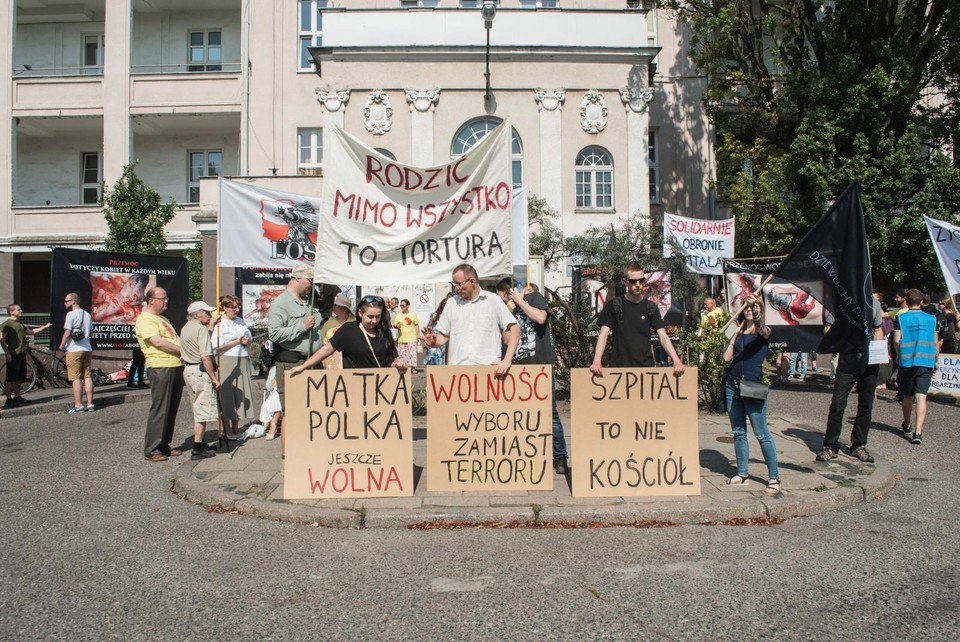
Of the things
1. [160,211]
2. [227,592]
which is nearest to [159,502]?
[227,592]

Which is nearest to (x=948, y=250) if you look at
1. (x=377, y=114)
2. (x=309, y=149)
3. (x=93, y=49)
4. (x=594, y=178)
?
(x=594, y=178)

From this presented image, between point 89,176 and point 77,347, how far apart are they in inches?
751

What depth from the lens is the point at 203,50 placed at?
27188 millimetres

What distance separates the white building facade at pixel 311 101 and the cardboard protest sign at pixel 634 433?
15.7 meters

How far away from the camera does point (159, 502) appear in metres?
6.39

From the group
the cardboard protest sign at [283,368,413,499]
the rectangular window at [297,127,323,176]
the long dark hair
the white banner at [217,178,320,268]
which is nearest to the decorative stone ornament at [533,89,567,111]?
the rectangular window at [297,127,323,176]

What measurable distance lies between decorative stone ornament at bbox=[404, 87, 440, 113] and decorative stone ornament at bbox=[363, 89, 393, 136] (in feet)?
2.32

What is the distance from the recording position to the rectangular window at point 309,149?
83.6 feet

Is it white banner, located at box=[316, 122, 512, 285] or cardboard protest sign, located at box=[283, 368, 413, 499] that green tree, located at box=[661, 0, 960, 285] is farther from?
cardboard protest sign, located at box=[283, 368, 413, 499]

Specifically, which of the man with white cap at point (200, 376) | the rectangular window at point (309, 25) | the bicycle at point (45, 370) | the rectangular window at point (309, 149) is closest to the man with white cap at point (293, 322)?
the man with white cap at point (200, 376)

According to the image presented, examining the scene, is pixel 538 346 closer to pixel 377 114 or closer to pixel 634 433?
pixel 634 433

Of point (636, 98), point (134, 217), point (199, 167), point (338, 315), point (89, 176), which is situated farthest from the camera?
point (89, 176)

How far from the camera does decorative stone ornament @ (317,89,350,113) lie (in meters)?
22.1

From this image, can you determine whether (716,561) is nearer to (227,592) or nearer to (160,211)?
(227,592)
